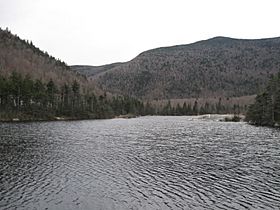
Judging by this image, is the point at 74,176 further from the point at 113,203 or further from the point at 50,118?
the point at 50,118

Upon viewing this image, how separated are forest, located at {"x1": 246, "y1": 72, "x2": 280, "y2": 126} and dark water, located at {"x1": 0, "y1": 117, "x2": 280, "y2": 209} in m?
61.8

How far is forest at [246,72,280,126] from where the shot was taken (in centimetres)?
12564

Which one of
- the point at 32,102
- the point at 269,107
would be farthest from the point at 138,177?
the point at 32,102

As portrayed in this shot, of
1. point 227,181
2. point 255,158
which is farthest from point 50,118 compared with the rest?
point 227,181

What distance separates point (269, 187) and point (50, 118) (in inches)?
5409

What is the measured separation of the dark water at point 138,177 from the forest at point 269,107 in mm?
61824

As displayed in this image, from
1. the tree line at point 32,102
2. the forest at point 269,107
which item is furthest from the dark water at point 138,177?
the tree line at point 32,102

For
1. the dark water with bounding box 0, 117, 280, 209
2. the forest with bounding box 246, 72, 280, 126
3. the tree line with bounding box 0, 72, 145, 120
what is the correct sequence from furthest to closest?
the tree line with bounding box 0, 72, 145, 120 → the forest with bounding box 246, 72, 280, 126 → the dark water with bounding box 0, 117, 280, 209

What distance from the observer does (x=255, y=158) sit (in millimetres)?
55531

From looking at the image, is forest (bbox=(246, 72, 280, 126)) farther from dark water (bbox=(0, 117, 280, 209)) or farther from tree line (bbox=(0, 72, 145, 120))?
tree line (bbox=(0, 72, 145, 120))

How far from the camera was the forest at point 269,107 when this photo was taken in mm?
125644

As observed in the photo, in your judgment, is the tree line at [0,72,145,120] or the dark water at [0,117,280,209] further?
the tree line at [0,72,145,120]

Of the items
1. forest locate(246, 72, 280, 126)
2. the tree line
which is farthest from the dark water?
the tree line

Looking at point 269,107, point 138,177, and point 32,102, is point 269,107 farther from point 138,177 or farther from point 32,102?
point 32,102
